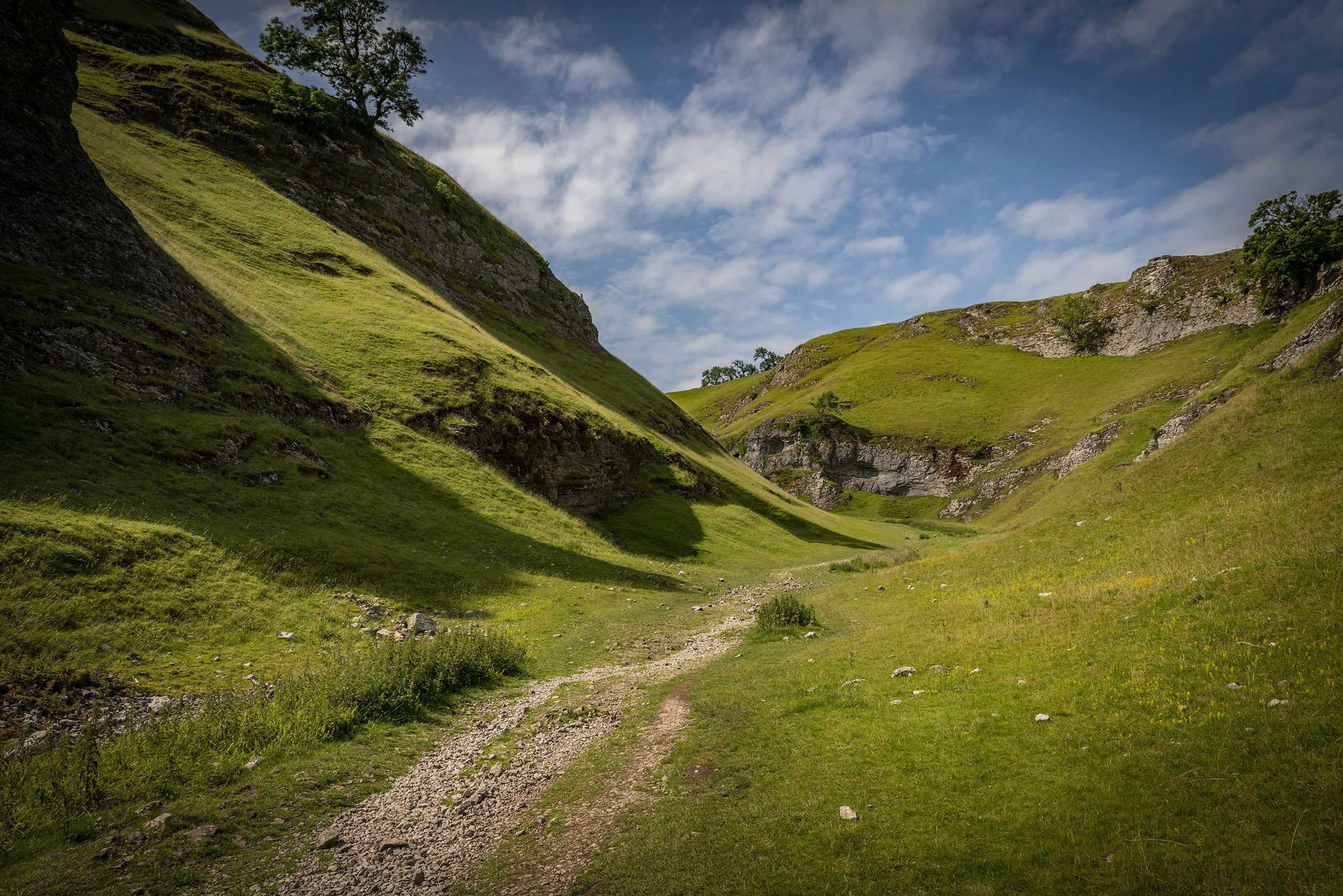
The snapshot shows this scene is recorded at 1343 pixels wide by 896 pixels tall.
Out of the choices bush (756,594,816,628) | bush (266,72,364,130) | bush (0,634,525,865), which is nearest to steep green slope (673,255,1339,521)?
bush (756,594,816,628)

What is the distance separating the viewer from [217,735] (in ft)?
34.0

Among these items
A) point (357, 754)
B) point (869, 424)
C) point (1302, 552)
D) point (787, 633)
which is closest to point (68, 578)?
point (357, 754)

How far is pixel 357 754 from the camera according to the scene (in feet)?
35.4

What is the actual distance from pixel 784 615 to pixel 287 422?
27.3 m

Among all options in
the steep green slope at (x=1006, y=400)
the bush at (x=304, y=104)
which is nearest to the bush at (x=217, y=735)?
the steep green slope at (x=1006, y=400)

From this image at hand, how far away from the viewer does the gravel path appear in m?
7.43

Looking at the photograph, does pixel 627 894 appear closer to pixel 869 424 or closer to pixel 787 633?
pixel 787 633

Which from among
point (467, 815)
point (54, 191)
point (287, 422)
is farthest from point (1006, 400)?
point (54, 191)

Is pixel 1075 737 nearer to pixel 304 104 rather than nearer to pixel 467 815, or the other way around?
pixel 467 815

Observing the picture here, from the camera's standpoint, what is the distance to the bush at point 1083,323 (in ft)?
366

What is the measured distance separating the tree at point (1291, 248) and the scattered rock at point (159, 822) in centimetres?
10489

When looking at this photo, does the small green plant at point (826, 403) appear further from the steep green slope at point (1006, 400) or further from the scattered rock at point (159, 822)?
the scattered rock at point (159, 822)

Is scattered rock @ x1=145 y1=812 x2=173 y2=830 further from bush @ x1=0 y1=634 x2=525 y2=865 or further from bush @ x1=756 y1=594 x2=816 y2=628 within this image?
bush @ x1=756 y1=594 x2=816 y2=628

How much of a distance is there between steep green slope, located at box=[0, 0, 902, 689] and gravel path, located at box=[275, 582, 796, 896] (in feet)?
20.6
